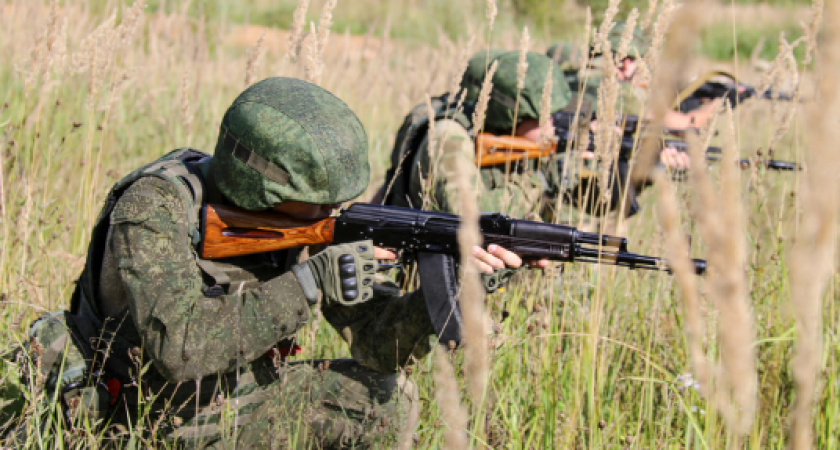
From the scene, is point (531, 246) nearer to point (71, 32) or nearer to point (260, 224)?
point (260, 224)

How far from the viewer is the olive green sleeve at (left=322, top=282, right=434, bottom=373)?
7.93 ft

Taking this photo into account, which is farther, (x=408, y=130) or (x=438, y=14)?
A: (x=438, y=14)

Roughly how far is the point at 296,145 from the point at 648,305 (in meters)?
1.64

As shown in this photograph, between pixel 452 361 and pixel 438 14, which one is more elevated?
pixel 438 14

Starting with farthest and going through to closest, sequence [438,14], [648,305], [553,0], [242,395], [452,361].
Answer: [438,14] < [553,0] < [648,305] < [242,395] < [452,361]

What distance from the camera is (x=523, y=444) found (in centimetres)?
223

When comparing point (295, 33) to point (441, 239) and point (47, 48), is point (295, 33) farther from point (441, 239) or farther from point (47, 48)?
point (441, 239)

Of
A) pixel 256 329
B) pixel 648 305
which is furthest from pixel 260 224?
pixel 648 305

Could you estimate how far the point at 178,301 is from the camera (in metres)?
1.93

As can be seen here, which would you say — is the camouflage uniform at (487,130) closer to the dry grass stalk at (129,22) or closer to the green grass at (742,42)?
the dry grass stalk at (129,22)

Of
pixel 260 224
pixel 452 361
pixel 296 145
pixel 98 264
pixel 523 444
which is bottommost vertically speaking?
pixel 523 444

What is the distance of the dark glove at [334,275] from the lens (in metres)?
2.05

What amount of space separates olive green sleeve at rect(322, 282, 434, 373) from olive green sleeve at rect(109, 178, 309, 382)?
0.49 m

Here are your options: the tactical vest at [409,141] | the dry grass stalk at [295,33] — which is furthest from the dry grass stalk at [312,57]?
the tactical vest at [409,141]
